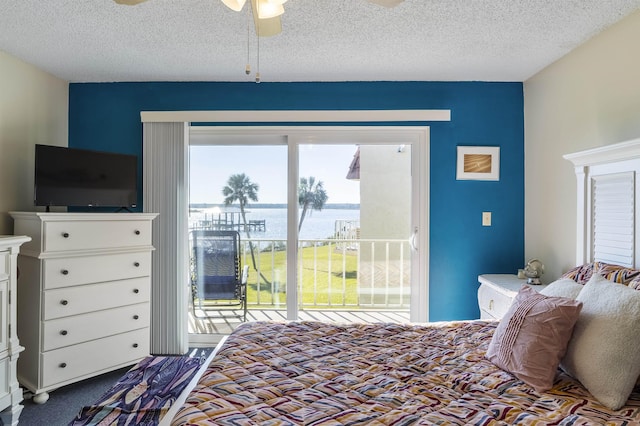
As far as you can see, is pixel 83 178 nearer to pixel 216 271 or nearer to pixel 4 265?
pixel 4 265

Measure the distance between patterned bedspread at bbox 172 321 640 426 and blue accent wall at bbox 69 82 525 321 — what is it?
1.40 meters

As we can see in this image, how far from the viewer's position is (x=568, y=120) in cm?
258

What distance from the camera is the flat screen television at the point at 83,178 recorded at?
2.60 m

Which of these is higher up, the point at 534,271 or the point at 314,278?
the point at 534,271

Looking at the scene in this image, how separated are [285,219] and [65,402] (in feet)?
6.72

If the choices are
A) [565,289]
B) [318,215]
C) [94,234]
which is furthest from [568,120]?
[94,234]

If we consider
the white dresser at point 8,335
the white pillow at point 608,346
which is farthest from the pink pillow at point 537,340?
the white dresser at point 8,335

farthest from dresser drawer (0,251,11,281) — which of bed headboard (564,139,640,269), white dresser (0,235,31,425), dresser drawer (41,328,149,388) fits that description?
bed headboard (564,139,640,269)

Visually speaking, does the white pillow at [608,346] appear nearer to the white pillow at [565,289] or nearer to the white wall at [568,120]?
the white pillow at [565,289]

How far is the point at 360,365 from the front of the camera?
150 cm

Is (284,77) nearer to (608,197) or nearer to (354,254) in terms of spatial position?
(354,254)

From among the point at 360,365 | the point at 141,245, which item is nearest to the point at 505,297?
the point at 360,365

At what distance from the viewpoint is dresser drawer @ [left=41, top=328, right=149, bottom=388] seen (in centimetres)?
240

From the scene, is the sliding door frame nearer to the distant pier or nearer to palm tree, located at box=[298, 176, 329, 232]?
palm tree, located at box=[298, 176, 329, 232]
